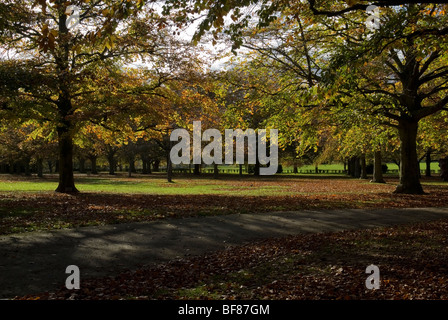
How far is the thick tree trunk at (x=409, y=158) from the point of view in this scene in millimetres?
18734

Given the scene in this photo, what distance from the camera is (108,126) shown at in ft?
68.6

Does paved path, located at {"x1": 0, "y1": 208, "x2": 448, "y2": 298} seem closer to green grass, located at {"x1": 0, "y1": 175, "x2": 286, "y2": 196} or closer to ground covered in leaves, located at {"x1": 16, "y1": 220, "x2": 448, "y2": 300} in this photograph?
ground covered in leaves, located at {"x1": 16, "y1": 220, "x2": 448, "y2": 300}

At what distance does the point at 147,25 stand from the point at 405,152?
15.7 m

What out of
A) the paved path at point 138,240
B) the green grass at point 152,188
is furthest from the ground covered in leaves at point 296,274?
the green grass at point 152,188

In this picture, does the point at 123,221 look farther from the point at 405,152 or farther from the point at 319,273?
the point at 405,152

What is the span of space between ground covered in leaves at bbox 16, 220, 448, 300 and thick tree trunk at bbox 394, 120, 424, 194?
1188 centimetres

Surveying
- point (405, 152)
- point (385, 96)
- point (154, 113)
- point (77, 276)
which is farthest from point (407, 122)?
point (77, 276)

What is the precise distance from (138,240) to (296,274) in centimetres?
418

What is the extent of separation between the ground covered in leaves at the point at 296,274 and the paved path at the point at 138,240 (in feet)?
1.83

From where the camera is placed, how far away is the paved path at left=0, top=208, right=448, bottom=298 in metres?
6.01

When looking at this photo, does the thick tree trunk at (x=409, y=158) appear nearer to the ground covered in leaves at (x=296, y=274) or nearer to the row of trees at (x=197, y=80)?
the row of trees at (x=197, y=80)

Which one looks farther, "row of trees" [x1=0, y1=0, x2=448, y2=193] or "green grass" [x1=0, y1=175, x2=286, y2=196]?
"green grass" [x1=0, y1=175, x2=286, y2=196]

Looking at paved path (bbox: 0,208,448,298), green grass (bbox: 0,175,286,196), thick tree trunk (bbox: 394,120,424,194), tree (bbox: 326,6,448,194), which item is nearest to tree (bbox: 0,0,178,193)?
green grass (bbox: 0,175,286,196)
